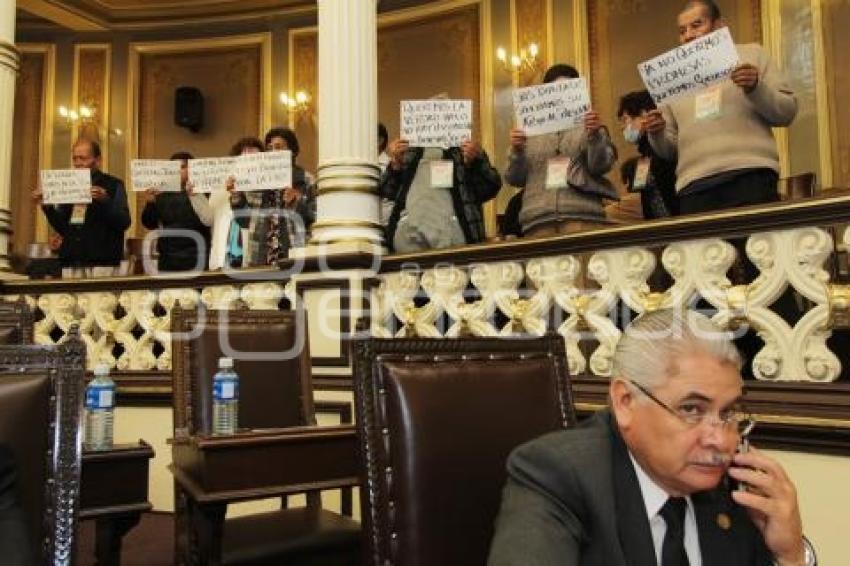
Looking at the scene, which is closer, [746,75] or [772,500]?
[772,500]

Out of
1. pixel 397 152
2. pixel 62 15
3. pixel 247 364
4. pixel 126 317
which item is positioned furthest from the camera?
pixel 62 15

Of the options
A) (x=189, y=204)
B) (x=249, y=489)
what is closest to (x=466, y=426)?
(x=249, y=489)

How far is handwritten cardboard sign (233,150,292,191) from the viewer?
3.85 metres

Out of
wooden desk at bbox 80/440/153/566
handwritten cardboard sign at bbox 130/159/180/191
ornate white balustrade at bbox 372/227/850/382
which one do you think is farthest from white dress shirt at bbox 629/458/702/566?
handwritten cardboard sign at bbox 130/159/180/191

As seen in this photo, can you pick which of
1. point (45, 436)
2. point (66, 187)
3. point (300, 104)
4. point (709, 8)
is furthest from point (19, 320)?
point (300, 104)

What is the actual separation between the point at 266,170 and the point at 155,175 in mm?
962

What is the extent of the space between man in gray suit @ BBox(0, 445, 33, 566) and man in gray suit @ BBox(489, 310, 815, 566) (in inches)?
27.9

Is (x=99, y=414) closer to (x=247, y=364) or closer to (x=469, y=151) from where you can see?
(x=247, y=364)

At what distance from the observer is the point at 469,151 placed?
3697mm

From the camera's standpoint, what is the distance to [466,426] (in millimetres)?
1563

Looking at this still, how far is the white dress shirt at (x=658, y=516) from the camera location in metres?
1.34

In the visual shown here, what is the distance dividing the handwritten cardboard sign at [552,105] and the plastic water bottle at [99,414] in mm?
1759

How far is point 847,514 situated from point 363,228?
229cm

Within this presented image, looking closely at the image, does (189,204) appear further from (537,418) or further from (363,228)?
(537,418)
